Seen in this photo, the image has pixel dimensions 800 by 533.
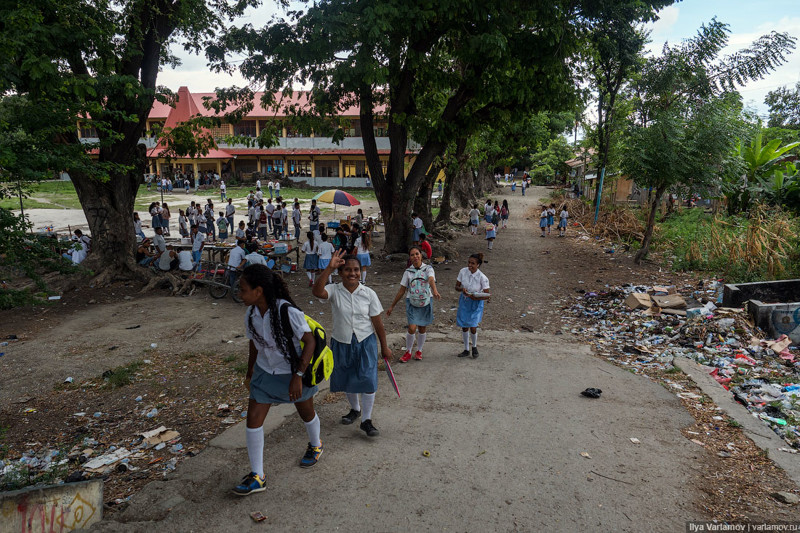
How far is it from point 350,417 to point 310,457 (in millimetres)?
805

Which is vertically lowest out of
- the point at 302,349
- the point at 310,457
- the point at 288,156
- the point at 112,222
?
the point at 310,457

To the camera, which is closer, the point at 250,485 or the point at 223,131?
the point at 250,485

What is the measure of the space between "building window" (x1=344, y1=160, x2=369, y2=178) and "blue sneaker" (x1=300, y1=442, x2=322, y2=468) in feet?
120

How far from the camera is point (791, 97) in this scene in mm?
34812

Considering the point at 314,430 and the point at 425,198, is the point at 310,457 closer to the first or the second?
the point at 314,430

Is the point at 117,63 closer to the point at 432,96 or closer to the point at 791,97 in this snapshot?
the point at 432,96

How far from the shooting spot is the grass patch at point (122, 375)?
6.15m

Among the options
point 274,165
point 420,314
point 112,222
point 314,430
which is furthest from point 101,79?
point 274,165

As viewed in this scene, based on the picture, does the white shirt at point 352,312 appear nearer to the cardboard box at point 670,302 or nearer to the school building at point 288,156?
the cardboard box at point 670,302

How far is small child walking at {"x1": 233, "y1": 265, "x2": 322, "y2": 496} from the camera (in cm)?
348

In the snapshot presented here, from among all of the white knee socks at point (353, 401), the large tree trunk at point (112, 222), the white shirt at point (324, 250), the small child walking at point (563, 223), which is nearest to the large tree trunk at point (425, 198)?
the small child walking at point (563, 223)

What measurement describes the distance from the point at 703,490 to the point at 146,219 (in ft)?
80.8

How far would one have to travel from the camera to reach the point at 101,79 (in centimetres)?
930

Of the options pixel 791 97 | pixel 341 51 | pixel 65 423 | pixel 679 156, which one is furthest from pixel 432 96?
pixel 791 97
